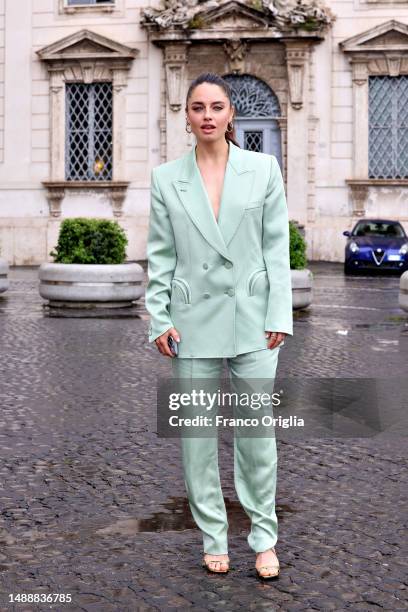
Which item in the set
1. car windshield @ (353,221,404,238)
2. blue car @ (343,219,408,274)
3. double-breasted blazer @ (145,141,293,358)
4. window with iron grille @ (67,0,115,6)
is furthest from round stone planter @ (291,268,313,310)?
window with iron grille @ (67,0,115,6)

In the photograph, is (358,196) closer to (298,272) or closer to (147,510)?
(298,272)

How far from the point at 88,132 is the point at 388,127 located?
7.43 m

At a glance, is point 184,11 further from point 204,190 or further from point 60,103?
point 204,190

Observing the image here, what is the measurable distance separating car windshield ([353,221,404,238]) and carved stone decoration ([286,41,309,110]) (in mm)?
4277

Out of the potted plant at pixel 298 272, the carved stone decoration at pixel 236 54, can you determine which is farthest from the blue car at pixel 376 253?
the potted plant at pixel 298 272

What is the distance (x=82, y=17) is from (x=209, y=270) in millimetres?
28197

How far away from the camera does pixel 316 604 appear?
171 inches

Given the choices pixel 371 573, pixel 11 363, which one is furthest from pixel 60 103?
pixel 371 573

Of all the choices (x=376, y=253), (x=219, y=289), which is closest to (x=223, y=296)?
(x=219, y=289)

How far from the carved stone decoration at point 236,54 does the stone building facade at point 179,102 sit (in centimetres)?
3

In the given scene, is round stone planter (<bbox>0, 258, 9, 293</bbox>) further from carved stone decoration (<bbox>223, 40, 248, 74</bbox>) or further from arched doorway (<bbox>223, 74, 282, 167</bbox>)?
carved stone decoration (<bbox>223, 40, 248, 74</bbox>)

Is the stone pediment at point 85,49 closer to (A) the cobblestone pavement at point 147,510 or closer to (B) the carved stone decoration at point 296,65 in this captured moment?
(B) the carved stone decoration at point 296,65

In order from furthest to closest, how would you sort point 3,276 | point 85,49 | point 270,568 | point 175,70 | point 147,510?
point 85,49, point 175,70, point 3,276, point 147,510, point 270,568

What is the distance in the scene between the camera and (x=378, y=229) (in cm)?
2811
